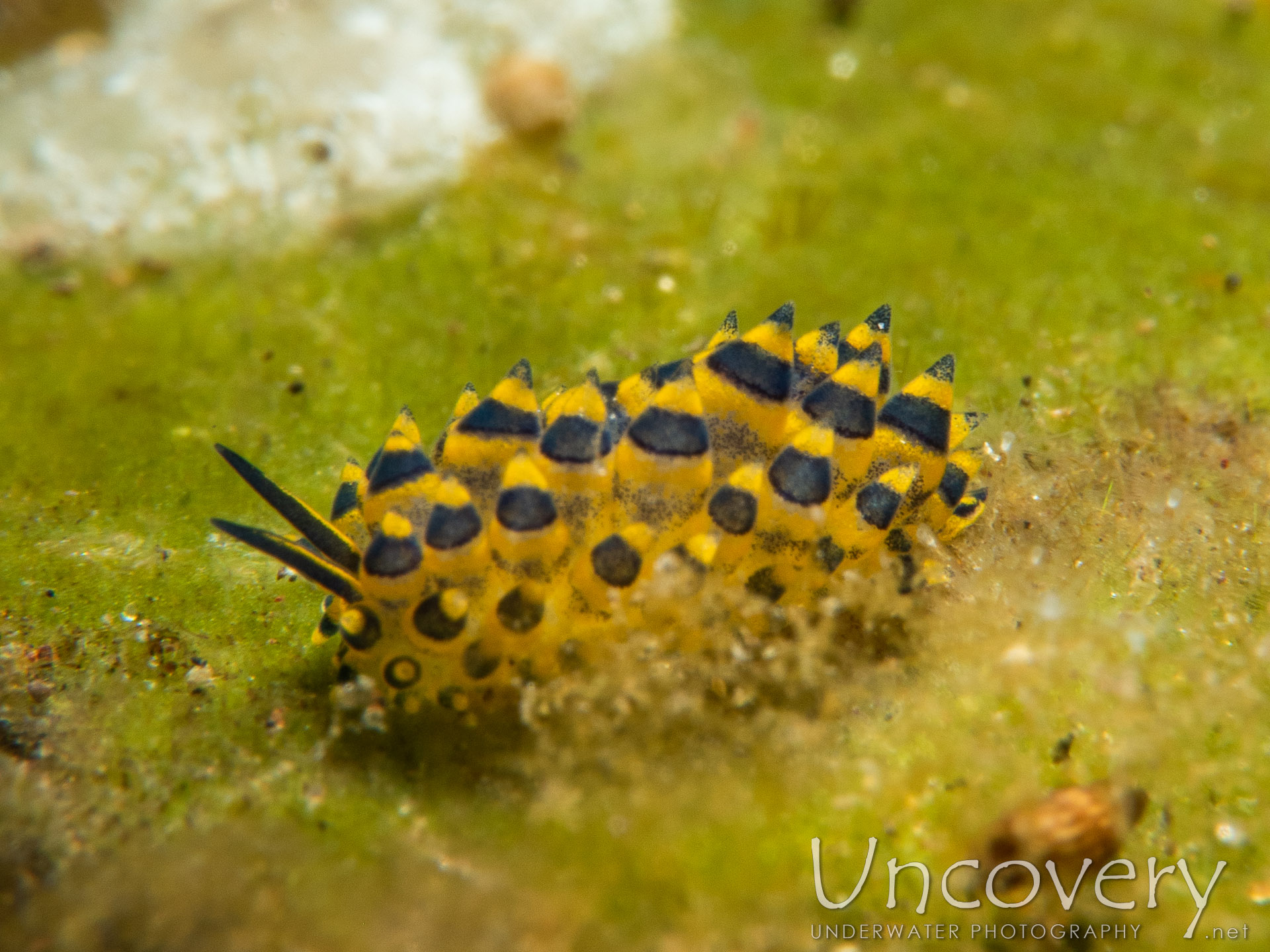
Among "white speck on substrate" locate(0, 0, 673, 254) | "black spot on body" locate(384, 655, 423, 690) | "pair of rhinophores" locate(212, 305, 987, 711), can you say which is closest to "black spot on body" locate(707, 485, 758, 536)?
"pair of rhinophores" locate(212, 305, 987, 711)

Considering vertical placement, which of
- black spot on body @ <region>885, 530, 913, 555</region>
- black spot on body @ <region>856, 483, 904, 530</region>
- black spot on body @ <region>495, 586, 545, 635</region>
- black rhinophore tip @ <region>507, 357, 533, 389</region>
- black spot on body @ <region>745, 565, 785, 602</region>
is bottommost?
black spot on body @ <region>495, 586, 545, 635</region>

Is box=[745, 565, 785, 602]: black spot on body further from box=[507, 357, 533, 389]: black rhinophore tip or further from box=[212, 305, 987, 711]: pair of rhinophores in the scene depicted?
box=[507, 357, 533, 389]: black rhinophore tip

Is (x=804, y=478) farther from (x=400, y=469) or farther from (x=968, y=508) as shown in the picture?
(x=400, y=469)

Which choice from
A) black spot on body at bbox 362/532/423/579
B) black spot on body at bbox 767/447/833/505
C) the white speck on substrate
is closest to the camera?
black spot on body at bbox 362/532/423/579

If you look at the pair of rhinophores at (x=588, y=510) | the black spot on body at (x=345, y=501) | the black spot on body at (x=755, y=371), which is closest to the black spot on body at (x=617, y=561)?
the pair of rhinophores at (x=588, y=510)

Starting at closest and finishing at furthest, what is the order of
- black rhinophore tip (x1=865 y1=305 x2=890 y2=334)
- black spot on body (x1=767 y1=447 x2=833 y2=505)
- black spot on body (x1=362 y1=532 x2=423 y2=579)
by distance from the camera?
1. black spot on body (x1=362 y1=532 x2=423 y2=579)
2. black spot on body (x1=767 y1=447 x2=833 y2=505)
3. black rhinophore tip (x1=865 y1=305 x2=890 y2=334)

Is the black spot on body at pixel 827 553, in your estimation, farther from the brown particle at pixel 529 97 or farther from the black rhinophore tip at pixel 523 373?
the brown particle at pixel 529 97

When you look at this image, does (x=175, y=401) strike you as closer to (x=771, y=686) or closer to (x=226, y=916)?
(x=226, y=916)

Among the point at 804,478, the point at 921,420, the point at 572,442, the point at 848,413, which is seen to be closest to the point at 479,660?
the point at 572,442
